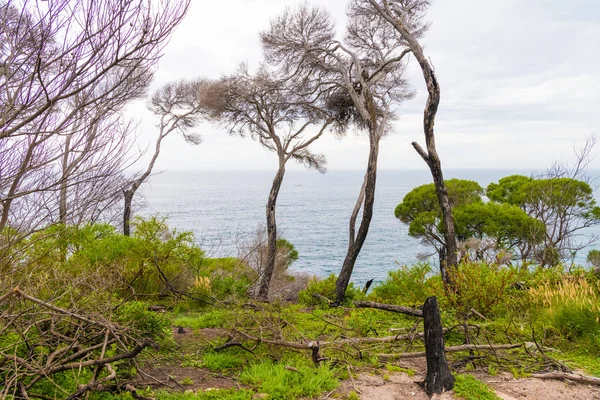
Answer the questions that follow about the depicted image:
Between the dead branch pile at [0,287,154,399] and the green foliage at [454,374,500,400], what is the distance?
296cm

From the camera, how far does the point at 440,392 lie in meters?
4.06

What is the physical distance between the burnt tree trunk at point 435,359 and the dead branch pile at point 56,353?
268 cm

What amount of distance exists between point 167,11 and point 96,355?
333cm

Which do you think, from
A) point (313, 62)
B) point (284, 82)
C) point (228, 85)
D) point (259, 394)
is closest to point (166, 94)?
point (228, 85)

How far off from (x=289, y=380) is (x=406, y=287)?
6.07 m

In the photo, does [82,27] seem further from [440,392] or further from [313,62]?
[313,62]

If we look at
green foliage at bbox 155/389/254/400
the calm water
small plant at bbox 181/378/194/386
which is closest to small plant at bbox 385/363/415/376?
green foliage at bbox 155/389/254/400

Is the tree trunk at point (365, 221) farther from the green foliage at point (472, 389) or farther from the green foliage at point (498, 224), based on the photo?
the green foliage at point (498, 224)

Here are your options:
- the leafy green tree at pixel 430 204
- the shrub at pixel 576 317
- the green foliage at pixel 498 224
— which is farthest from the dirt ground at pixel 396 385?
the leafy green tree at pixel 430 204

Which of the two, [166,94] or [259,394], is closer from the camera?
[259,394]

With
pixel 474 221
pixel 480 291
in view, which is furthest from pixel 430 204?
pixel 480 291

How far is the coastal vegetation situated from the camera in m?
3.69

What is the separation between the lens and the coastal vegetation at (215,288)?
3.69 meters

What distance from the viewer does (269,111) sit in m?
15.1
